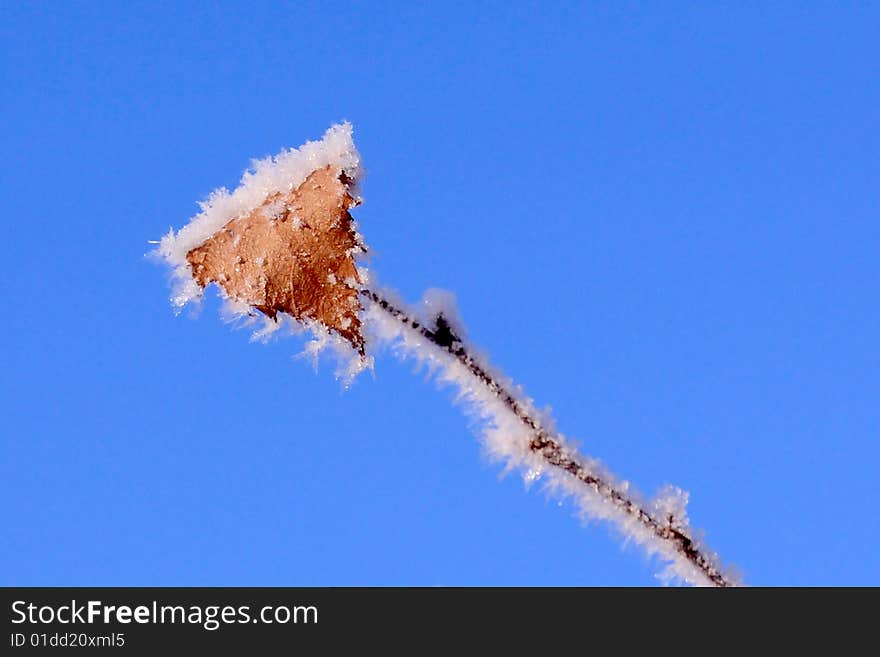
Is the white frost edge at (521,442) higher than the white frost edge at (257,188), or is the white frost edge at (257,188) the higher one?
the white frost edge at (257,188)

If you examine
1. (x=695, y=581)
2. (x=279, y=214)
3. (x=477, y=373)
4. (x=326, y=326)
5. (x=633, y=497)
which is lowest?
(x=695, y=581)

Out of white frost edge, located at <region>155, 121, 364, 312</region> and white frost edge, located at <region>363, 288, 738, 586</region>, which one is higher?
white frost edge, located at <region>155, 121, 364, 312</region>

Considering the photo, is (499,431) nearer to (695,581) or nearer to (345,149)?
(695,581)
